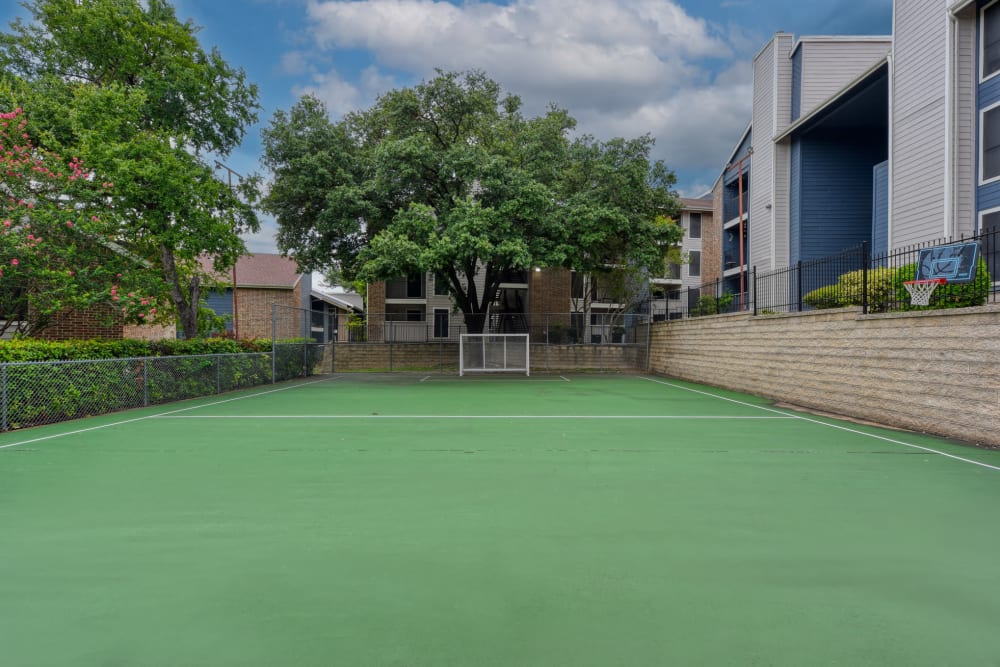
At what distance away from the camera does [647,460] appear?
6.06 metres

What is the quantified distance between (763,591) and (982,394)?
6.53 meters

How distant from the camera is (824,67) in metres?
19.4

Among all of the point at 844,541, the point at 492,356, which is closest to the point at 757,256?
the point at 492,356

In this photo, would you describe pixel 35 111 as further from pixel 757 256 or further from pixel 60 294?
pixel 757 256

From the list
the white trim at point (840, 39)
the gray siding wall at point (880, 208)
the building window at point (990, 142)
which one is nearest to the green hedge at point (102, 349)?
the building window at point (990, 142)

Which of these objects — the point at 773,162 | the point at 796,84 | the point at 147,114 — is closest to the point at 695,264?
the point at 773,162

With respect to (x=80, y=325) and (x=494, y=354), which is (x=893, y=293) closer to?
(x=494, y=354)

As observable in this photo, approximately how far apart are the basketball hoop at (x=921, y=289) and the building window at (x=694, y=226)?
103 ft

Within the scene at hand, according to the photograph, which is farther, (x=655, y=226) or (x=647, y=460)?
(x=655, y=226)

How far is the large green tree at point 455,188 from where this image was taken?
17859 mm

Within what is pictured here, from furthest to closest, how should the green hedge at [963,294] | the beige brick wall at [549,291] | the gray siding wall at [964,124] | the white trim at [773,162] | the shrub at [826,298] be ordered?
the beige brick wall at [549,291], the white trim at [773,162], the gray siding wall at [964,124], the shrub at [826,298], the green hedge at [963,294]

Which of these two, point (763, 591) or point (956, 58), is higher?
point (956, 58)

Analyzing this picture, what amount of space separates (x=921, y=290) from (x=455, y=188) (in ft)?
50.0

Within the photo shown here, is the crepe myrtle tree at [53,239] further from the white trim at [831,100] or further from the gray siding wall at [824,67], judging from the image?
the gray siding wall at [824,67]
